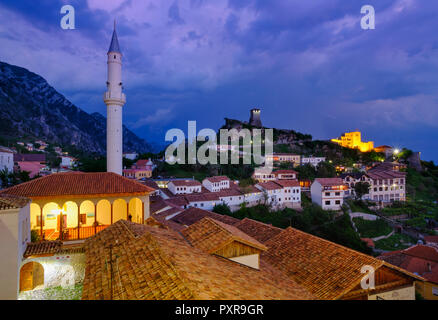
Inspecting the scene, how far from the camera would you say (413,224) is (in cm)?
3478

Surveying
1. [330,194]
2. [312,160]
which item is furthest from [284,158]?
[330,194]

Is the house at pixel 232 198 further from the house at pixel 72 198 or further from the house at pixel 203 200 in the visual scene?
the house at pixel 72 198

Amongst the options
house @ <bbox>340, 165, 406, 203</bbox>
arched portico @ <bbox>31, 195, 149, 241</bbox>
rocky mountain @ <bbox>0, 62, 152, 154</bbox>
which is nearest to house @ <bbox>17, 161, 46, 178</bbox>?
arched portico @ <bbox>31, 195, 149, 241</bbox>

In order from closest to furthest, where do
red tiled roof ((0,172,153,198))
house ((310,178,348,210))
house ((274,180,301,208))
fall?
red tiled roof ((0,172,153,198)), house ((310,178,348,210)), house ((274,180,301,208))

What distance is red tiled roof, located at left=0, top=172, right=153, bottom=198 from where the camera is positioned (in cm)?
1083

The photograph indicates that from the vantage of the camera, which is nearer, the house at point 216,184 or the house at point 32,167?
the house at point 32,167

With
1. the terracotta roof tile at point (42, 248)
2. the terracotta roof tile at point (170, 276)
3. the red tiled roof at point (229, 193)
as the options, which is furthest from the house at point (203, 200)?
the terracotta roof tile at point (170, 276)

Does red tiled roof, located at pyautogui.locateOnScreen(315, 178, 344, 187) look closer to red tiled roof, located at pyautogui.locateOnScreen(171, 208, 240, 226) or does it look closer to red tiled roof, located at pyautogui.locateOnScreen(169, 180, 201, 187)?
red tiled roof, located at pyautogui.locateOnScreen(169, 180, 201, 187)

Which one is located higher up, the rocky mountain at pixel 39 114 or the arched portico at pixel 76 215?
the rocky mountain at pixel 39 114

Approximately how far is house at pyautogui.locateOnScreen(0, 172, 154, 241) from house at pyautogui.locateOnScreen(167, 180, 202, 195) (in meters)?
23.9

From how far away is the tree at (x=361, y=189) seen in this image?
4206 cm

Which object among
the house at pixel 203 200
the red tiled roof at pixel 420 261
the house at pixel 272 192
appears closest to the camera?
the red tiled roof at pixel 420 261
